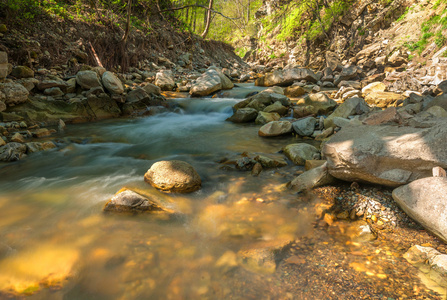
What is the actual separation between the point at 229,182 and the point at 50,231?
2247 mm

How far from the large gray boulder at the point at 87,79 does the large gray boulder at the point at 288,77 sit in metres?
8.92

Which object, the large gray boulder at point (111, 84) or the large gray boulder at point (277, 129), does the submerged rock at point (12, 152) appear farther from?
the large gray boulder at point (277, 129)

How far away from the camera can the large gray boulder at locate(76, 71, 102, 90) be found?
305 inches

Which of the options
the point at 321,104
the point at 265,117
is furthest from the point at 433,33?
the point at 265,117

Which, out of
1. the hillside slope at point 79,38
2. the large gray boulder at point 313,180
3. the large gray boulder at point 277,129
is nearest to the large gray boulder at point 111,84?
the hillside slope at point 79,38

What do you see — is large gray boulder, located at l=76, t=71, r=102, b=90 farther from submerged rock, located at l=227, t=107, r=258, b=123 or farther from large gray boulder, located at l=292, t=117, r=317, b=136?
large gray boulder, located at l=292, t=117, r=317, b=136

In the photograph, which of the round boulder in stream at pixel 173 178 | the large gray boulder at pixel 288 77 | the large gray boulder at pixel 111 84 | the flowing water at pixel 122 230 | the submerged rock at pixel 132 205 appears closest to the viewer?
the flowing water at pixel 122 230

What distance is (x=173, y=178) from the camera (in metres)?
3.22

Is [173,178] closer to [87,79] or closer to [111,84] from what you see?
[111,84]

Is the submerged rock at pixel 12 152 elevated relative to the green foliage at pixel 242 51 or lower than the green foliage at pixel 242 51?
lower

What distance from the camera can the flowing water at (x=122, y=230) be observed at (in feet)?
5.87

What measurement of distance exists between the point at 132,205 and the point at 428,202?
2.91 meters

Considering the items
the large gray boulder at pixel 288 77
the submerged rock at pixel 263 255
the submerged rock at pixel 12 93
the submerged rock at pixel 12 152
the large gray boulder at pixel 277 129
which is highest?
the submerged rock at pixel 12 93

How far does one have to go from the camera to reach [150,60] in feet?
46.2
